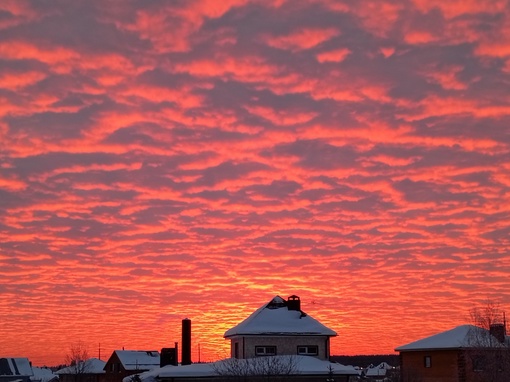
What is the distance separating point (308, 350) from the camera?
2384 inches

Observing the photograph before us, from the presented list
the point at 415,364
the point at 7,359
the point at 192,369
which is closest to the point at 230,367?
the point at 192,369

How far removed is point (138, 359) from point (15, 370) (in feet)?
218

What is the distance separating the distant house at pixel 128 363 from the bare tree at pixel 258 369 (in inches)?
1459

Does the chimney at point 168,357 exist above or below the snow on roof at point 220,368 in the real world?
above

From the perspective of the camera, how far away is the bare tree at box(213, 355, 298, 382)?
46844 mm

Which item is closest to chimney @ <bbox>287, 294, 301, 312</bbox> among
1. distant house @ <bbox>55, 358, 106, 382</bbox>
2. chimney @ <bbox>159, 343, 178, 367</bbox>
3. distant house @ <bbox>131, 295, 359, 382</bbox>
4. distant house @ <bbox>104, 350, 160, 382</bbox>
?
distant house @ <bbox>131, 295, 359, 382</bbox>

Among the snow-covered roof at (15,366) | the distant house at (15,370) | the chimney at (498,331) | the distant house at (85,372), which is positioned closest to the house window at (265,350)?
the chimney at (498,331)

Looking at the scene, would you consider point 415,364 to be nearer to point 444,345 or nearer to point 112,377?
point 444,345

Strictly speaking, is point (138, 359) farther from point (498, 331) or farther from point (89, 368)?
point (498, 331)

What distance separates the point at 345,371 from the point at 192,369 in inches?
434

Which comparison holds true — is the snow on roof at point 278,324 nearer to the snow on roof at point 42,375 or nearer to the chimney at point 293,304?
the chimney at point 293,304

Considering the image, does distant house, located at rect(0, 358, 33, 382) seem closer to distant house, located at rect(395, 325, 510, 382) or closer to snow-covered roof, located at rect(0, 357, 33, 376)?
snow-covered roof, located at rect(0, 357, 33, 376)

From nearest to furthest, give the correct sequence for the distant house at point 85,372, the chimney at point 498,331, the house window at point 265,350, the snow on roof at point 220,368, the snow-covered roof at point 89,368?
the chimney at point 498,331 < the snow on roof at point 220,368 < the house window at point 265,350 < the distant house at point 85,372 < the snow-covered roof at point 89,368

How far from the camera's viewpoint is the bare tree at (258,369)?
46844 millimetres
